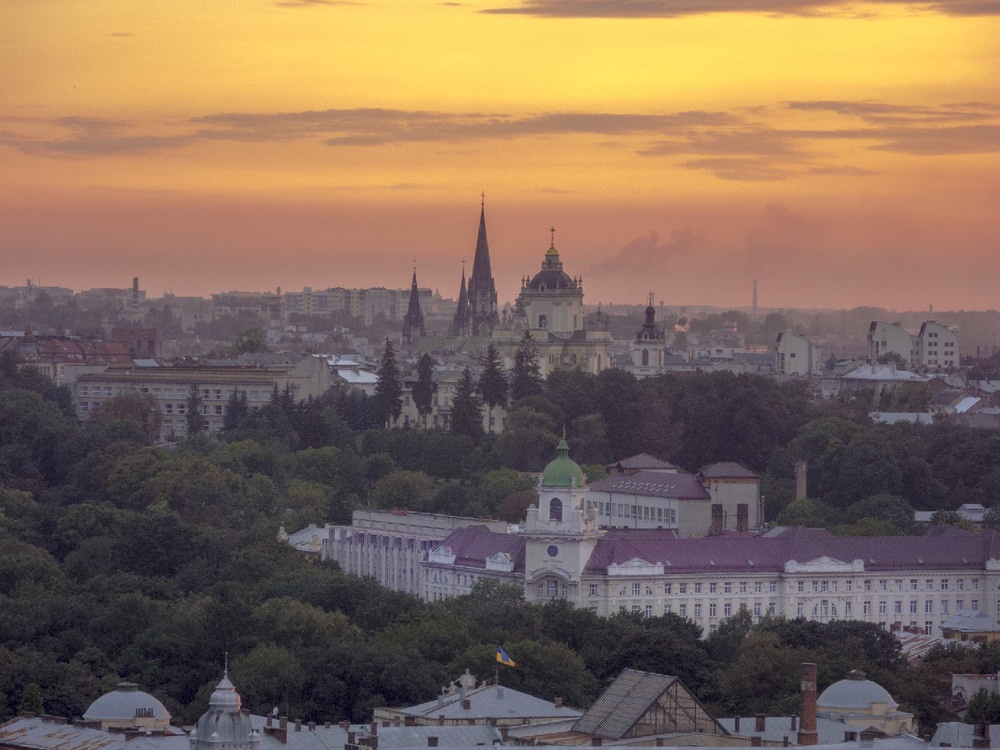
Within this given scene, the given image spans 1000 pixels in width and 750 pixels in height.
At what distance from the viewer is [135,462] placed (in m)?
132

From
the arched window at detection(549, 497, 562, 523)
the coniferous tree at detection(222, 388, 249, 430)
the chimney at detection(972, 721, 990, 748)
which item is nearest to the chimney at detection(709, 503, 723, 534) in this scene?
the arched window at detection(549, 497, 562, 523)

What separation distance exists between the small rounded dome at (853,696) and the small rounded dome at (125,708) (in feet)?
49.3

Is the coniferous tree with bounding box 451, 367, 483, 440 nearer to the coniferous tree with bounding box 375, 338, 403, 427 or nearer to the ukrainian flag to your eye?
the coniferous tree with bounding box 375, 338, 403, 427

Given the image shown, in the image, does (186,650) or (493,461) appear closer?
(186,650)

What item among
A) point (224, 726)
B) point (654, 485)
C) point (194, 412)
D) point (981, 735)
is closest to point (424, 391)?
point (194, 412)

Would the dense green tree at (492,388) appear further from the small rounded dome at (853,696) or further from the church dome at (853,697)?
the small rounded dome at (853,696)

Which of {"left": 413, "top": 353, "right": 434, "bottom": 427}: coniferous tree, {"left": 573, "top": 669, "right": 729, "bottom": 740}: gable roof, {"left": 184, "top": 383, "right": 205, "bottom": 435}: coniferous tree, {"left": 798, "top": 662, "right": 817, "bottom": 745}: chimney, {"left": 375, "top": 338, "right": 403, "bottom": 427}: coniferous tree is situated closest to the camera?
{"left": 573, "top": 669, "right": 729, "bottom": 740}: gable roof

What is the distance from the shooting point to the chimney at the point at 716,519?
384ft

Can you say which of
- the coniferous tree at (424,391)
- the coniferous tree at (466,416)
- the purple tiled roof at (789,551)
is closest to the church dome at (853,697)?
the purple tiled roof at (789,551)

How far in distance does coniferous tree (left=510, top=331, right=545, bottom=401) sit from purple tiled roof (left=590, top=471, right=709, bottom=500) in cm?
2394

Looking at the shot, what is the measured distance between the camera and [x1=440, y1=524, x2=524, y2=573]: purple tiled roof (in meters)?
107

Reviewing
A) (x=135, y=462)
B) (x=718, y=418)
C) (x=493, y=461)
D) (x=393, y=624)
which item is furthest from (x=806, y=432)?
(x=393, y=624)

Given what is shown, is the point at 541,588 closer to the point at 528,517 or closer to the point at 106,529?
the point at 528,517

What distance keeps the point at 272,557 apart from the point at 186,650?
922 inches
